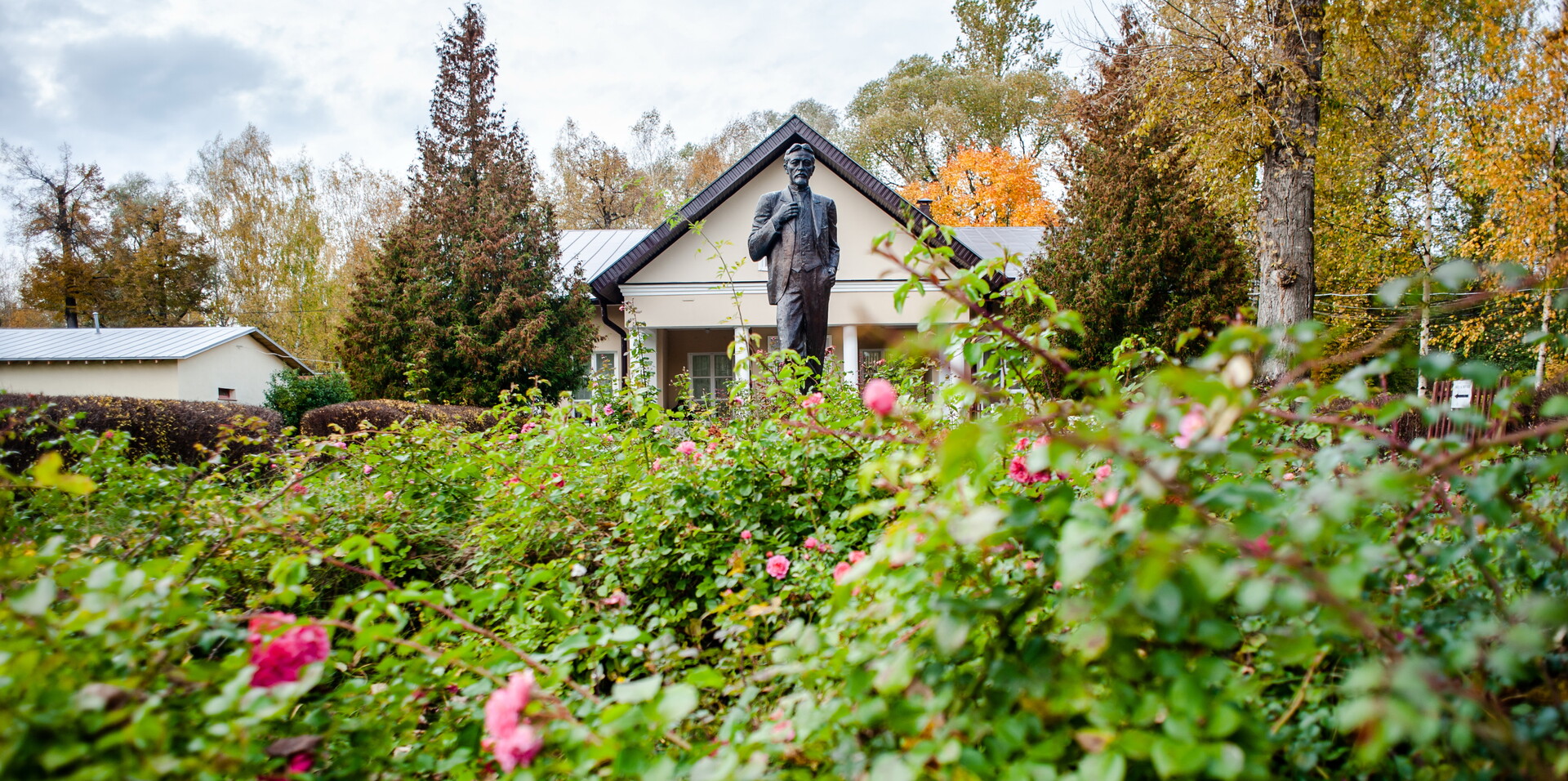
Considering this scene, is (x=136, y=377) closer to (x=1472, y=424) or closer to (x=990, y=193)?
(x=1472, y=424)

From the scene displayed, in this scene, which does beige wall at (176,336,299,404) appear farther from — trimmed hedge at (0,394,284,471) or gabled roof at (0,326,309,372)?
trimmed hedge at (0,394,284,471)

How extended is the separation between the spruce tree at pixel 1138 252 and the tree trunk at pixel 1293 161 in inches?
114

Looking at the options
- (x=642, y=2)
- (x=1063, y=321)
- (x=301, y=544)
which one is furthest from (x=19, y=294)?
(x=1063, y=321)

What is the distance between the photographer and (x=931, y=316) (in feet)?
4.20

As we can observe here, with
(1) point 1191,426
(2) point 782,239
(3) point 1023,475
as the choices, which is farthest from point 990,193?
→ (1) point 1191,426

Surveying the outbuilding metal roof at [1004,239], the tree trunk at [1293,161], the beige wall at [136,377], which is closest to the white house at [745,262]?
the outbuilding metal roof at [1004,239]

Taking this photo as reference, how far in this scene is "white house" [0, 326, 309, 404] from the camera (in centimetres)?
1528

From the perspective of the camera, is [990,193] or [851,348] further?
[990,193]

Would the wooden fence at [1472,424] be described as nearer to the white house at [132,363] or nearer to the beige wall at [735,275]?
the beige wall at [735,275]

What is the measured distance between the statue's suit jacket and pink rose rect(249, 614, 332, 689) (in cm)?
490

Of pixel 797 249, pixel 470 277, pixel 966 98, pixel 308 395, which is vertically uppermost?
pixel 966 98

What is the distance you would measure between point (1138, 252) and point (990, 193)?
1048cm

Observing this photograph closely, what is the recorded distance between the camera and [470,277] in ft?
37.8

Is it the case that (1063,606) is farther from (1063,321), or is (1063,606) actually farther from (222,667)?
(222,667)
